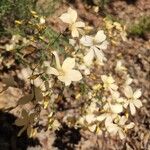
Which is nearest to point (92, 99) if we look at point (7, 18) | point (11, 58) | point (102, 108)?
point (102, 108)

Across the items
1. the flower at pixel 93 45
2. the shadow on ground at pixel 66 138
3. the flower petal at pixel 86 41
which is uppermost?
the flower petal at pixel 86 41

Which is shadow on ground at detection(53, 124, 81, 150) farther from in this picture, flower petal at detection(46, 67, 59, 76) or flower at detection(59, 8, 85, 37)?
flower petal at detection(46, 67, 59, 76)

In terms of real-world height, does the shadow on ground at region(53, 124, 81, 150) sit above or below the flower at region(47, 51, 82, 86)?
below

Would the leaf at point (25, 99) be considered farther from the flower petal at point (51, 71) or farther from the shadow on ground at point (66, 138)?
the shadow on ground at point (66, 138)

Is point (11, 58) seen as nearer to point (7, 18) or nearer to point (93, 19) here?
point (7, 18)

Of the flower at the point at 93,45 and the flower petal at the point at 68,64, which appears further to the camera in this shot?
the flower at the point at 93,45

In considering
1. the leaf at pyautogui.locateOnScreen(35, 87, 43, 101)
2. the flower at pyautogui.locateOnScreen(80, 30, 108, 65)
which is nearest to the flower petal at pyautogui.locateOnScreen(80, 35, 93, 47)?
the flower at pyautogui.locateOnScreen(80, 30, 108, 65)

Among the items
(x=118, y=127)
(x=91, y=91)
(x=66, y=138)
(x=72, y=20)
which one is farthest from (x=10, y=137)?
(x=72, y=20)

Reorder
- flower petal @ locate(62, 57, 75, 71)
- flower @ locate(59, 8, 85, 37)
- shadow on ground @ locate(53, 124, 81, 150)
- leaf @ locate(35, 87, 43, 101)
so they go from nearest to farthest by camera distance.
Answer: leaf @ locate(35, 87, 43, 101), flower petal @ locate(62, 57, 75, 71), flower @ locate(59, 8, 85, 37), shadow on ground @ locate(53, 124, 81, 150)

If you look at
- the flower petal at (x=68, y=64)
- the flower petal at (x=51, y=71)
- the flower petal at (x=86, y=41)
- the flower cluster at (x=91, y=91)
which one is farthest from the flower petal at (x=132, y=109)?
the flower petal at (x=51, y=71)

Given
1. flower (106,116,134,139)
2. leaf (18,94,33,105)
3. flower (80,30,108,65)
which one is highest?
leaf (18,94,33,105)

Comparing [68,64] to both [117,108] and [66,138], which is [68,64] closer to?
[117,108]
